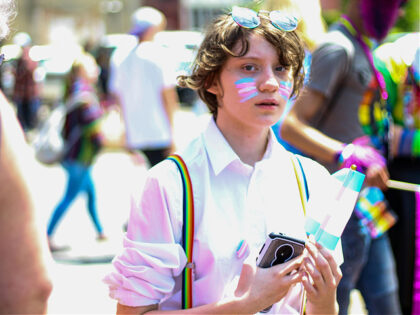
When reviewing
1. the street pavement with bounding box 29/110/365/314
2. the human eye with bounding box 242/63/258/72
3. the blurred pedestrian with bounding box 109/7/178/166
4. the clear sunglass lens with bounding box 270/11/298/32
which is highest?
the clear sunglass lens with bounding box 270/11/298/32

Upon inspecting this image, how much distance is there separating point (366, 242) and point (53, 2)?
98.0 feet

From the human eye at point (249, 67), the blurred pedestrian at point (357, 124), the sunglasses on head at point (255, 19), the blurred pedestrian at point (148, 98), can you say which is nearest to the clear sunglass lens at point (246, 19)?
the sunglasses on head at point (255, 19)

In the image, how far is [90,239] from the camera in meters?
6.52

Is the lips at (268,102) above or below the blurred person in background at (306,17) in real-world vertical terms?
above

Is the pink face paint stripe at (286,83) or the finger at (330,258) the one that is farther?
the pink face paint stripe at (286,83)

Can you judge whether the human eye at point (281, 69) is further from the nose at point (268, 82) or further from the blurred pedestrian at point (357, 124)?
the blurred pedestrian at point (357, 124)

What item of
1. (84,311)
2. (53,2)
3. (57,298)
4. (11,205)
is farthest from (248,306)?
(53,2)

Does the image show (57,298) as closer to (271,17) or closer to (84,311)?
(84,311)

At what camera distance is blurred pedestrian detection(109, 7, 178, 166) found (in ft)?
18.9

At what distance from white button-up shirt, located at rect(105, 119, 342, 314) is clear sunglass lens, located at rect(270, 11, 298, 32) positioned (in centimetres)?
38

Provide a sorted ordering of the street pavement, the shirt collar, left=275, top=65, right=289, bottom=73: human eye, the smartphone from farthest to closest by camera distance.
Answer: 1. the street pavement
2. left=275, top=65, right=289, bottom=73: human eye
3. the shirt collar
4. the smartphone

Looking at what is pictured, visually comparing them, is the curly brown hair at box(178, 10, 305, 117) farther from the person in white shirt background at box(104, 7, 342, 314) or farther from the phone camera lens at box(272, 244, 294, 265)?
the phone camera lens at box(272, 244, 294, 265)

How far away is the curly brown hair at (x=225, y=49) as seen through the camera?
2.09m

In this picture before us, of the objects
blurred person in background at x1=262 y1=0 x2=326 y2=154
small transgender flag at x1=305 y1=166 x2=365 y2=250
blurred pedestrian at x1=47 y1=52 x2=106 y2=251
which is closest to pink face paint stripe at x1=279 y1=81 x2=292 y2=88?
small transgender flag at x1=305 y1=166 x2=365 y2=250
